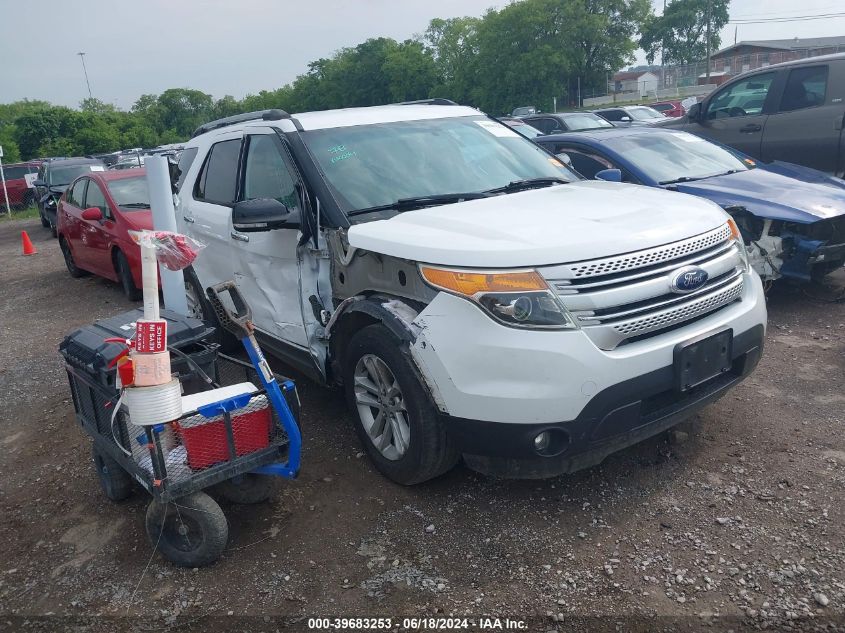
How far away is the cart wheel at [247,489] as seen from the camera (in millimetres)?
3496

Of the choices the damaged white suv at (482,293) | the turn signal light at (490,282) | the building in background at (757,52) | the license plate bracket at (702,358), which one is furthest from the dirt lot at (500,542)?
the building in background at (757,52)

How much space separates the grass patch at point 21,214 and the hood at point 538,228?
23635 mm

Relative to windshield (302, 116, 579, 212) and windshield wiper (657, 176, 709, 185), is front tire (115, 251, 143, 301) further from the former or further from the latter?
windshield wiper (657, 176, 709, 185)

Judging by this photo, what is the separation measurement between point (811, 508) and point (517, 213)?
74.9 inches

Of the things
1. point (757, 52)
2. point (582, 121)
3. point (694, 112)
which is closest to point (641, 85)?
point (757, 52)

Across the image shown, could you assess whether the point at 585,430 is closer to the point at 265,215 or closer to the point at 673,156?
the point at 265,215

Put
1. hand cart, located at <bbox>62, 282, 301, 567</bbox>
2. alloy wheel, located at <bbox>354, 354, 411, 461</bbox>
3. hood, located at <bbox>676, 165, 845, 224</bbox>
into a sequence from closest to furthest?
1. hand cart, located at <bbox>62, 282, 301, 567</bbox>
2. alloy wheel, located at <bbox>354, 354, 411, 461</bbox>
3. hood, located at <bbox>676, 165, 845, 224</bbox>

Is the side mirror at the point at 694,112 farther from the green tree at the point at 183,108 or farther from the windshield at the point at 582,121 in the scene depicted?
the green tree at the point at 183,108

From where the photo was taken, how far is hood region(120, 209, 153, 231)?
26.4ft

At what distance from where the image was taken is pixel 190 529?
3.12 m

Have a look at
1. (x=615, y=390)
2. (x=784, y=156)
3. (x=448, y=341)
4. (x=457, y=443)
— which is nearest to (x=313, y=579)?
A: (x=457, y=443)

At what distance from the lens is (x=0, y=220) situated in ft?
76.0

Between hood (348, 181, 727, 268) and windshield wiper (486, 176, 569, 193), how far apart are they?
19 cm

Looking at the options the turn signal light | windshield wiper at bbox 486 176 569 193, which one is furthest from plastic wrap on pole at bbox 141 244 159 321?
windshield wiper at bbox 486 176 569 193
